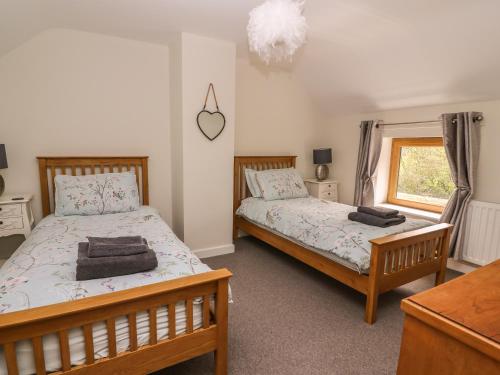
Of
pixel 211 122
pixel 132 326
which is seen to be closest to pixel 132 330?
pixel 132 326

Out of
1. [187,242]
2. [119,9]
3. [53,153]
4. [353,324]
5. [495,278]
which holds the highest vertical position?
[119,9]

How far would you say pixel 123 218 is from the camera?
251 centimetres

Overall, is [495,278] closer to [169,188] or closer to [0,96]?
[169,188]

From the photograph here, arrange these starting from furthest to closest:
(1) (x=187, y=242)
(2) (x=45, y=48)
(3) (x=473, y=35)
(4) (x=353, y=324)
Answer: (1) (x=187, y=242)
(2) (x=45, y=48)
(3) (x=473, y=35)
(4) (x=353, y=324)

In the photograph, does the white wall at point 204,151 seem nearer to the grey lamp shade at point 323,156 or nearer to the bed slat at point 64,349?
the grey lamp shade at point 323,156

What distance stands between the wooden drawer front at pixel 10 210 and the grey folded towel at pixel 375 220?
2.82m

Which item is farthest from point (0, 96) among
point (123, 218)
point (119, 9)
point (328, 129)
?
point (328, 129)

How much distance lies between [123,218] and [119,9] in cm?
171

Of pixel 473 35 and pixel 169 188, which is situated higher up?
pixel 473 35

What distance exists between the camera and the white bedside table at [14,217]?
2.43 m

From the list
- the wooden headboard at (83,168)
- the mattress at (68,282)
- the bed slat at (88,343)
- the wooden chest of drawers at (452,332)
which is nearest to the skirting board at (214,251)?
the wooden headboard at (83,168)

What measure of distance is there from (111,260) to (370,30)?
276cm

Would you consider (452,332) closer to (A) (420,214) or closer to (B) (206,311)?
(B) (206,311)

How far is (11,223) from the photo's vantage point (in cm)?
246
